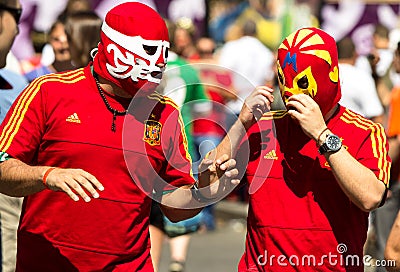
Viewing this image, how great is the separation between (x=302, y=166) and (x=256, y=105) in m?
0.36

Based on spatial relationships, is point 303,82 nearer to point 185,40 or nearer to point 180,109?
point 180,109

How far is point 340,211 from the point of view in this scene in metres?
4.38

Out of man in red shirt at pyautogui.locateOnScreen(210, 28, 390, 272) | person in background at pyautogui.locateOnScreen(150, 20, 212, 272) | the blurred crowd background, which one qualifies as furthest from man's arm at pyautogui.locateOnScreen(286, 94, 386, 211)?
person in background at pyautogui.locateOnScreen(150, 20, 212, 272)

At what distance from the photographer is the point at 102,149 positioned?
4.35 m

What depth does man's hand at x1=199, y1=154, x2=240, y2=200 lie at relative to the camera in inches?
170

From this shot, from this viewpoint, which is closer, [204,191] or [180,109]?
[204,191]

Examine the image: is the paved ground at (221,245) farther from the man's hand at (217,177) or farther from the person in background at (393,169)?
the man's hand at (217,177)

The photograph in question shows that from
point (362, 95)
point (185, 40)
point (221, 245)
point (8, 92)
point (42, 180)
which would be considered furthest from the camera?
point (185, 40)

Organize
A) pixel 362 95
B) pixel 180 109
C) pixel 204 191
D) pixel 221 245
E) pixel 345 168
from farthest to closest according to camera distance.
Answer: pixel 221 245
pixel 362 95
pixel 180 109
pixel 204 191
pixel 345 168

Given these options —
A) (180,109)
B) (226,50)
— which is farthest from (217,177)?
(226,50)

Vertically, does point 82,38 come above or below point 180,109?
above

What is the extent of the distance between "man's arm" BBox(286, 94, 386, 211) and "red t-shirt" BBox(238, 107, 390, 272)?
0.52 feet

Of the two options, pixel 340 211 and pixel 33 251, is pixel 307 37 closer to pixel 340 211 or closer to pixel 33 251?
pixel 340 211

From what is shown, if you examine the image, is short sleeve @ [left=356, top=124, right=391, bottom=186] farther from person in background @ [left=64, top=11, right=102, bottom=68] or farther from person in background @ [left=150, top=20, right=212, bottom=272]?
person in background @ [left=64, top=11, right=102, bottom=68]
